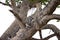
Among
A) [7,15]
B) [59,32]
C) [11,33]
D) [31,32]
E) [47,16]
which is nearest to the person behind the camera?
[47,16]

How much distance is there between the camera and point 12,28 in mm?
1253

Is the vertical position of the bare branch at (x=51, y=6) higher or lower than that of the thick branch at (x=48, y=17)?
higher

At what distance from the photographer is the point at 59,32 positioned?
1.02 meters

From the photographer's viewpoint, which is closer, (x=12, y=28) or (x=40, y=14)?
(x=40, y=14)

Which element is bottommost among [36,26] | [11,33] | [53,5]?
[11,33]

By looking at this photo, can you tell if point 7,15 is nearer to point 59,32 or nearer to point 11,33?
point 11,33

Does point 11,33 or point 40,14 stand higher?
point 40,14

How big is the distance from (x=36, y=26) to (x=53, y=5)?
131 mm

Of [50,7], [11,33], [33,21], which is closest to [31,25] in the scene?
[33,21]

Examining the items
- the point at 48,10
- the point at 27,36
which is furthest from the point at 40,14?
the point at 27,36

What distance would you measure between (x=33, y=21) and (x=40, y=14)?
0.16 feet

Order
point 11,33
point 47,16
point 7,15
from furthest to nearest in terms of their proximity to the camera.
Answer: point 7,15
point 11,33
point 47,16

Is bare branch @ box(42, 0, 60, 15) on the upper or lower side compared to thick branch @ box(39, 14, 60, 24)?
upper

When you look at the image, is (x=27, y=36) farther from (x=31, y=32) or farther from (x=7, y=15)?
(x=7, y=15)
